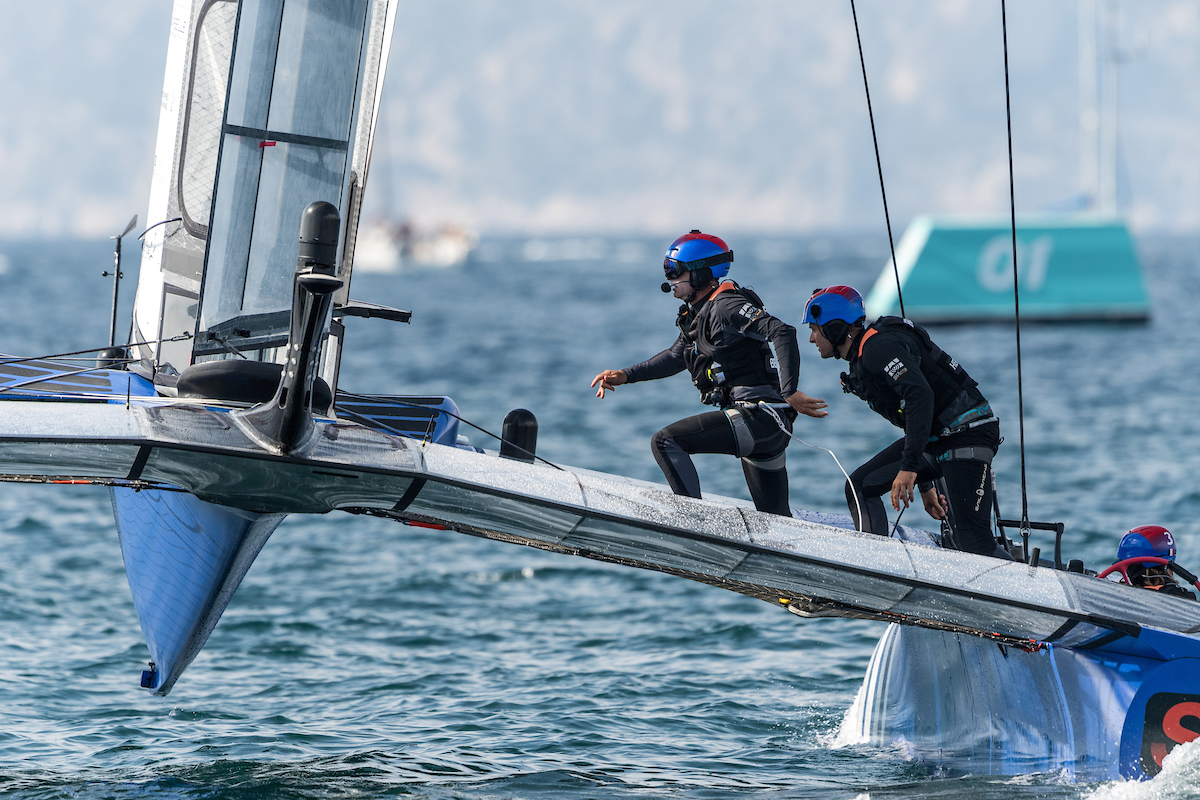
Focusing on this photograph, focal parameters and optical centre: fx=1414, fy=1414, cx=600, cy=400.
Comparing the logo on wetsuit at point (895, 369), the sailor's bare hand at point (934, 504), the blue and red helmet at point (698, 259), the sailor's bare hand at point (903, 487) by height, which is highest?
the blue and red helmet at point (698, 259)

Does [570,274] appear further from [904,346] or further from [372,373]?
[904,346]

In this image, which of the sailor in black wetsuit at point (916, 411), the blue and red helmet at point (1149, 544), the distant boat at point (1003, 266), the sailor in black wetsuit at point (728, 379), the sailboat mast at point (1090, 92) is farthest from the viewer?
the sailboat mast at point (1090, 92)

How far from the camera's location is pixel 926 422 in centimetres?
622

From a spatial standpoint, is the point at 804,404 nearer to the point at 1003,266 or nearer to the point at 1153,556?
the point at 1153,556

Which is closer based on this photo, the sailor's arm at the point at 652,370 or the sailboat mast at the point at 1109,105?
the sailor's arm at the point at 652,370

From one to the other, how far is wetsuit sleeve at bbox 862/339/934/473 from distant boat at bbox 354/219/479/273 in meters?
94.0

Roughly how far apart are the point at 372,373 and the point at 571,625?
19.2 metres

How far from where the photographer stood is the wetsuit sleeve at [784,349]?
6.27 meters

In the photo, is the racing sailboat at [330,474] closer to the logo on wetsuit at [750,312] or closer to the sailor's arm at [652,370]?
the sailor's arm at [652,370]

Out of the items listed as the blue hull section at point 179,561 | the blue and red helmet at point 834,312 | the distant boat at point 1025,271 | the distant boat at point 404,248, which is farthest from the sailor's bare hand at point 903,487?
the distant boat at point 404,248

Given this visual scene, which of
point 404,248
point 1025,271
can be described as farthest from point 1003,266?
point 404,248

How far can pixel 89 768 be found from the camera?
7426 millimetres

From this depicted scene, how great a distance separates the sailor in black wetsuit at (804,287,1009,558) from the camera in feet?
20.4

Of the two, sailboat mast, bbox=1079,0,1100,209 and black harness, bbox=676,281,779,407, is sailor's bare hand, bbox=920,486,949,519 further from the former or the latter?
sailboat mast, bbox=1079,0,1100,209
